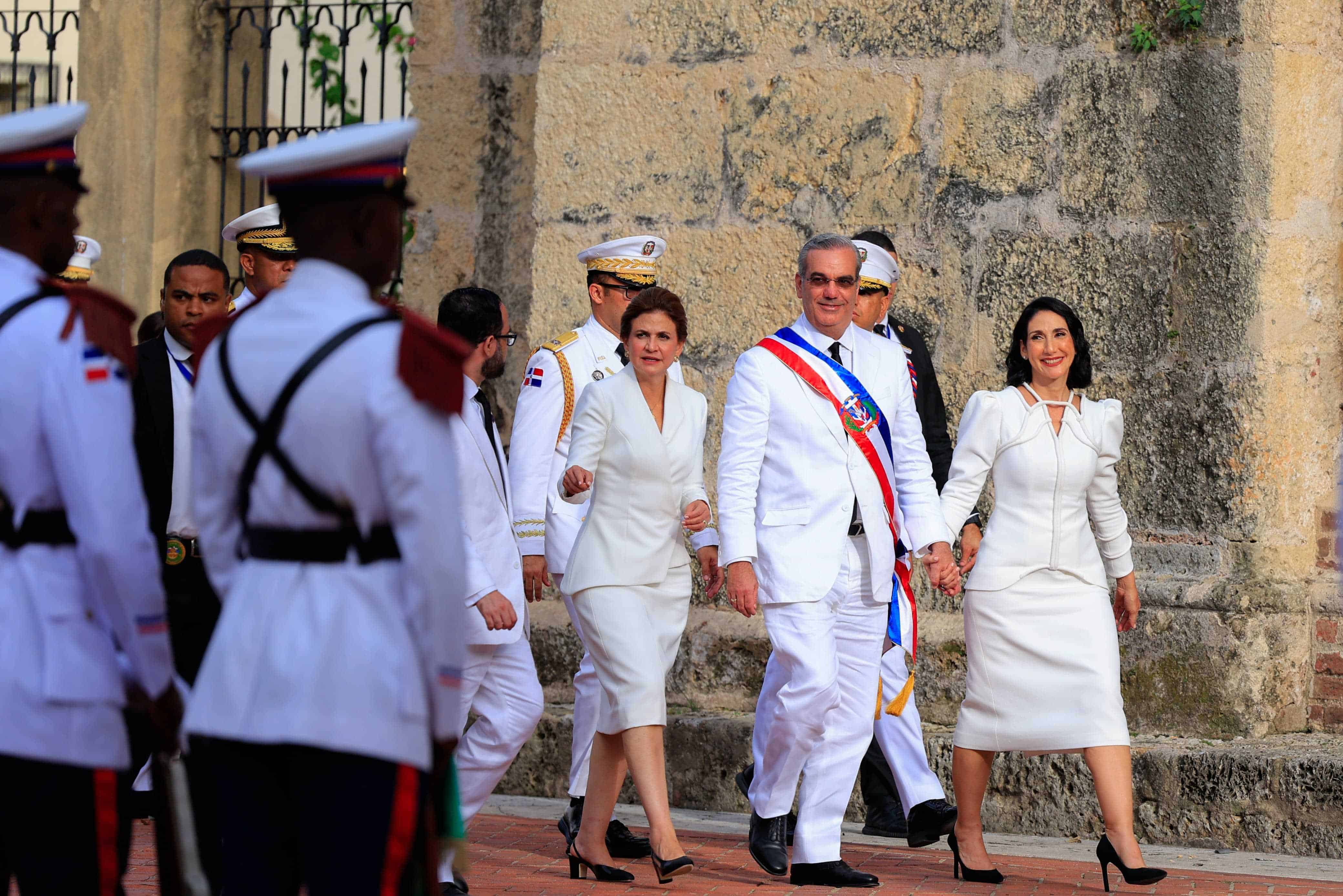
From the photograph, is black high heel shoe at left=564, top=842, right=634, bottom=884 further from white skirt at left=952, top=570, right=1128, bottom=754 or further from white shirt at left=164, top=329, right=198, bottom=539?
white shirt at left=164, top=329, right=198, bottom=539

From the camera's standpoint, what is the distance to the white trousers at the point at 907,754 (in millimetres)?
6555

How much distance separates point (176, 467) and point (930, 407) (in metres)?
2.92

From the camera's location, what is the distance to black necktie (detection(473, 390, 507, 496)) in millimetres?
5797

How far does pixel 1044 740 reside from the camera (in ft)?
19.5

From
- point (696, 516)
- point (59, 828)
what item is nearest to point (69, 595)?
point (59, 828)

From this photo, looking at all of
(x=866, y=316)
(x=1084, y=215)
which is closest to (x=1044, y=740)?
(x=866, y=316)

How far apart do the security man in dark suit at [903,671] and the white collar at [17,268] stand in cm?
356

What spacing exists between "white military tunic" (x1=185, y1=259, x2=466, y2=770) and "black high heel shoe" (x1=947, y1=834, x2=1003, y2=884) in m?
3.29

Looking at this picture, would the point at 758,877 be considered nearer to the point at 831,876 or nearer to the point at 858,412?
the point at 831,876

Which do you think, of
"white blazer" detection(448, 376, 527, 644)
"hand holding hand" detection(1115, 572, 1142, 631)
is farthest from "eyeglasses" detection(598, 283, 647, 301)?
"hand holding hand" detection(1115, 572, 1142, 631)

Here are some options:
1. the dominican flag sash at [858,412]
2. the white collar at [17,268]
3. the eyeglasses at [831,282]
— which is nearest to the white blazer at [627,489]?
the dominican flag sash at [858,412]

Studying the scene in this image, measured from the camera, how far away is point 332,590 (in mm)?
2994

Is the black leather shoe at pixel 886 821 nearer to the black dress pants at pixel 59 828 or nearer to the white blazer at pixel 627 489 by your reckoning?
the white blazer at pixel 627 489

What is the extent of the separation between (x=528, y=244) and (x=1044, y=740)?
3.72 metres
